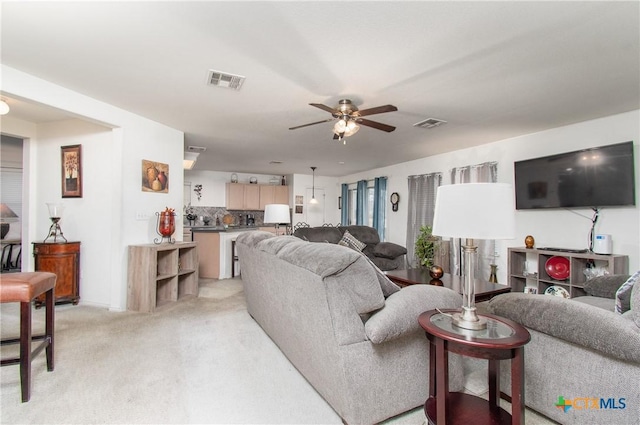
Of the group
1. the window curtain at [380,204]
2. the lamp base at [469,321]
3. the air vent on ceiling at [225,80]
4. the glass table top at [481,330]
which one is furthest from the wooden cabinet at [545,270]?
the air vent on ceiling at [225,80]

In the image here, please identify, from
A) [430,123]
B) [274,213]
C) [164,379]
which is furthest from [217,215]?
[164,379]

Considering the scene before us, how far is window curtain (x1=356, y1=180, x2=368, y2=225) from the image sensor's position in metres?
7.38

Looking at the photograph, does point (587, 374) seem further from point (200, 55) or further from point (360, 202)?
point (360, 202)

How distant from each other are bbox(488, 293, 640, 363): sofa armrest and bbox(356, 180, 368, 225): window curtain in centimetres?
564

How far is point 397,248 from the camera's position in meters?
5.05

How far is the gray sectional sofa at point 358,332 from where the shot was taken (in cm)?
143

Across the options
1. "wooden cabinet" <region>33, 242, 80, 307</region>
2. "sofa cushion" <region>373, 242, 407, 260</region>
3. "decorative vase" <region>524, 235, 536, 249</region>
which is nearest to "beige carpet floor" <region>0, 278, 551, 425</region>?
"wooden cabinet" <region>33, 242, 80, 307</region>

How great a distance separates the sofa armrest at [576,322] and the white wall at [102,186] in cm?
380

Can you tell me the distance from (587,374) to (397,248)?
3.68 metres

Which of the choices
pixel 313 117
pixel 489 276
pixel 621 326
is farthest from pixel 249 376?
pixel 489 276

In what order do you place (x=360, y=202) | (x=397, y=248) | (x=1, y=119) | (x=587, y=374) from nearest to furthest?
(x=587, y=374) < (x=1, y=119) < (x=397, y=248) < (x=360, y=202)

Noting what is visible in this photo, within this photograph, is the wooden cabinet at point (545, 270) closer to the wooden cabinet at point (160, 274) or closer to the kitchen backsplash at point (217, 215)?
the wooden cabinet at point (160, 274)

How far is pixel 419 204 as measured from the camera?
5.74 meters

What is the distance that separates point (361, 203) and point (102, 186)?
546 centimetres
